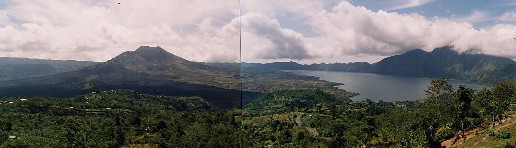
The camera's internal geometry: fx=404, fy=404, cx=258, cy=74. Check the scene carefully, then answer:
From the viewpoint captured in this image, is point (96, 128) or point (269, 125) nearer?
point (96, 128)

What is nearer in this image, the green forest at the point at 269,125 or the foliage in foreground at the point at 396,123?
the foliage in foreground at the point at 396,123

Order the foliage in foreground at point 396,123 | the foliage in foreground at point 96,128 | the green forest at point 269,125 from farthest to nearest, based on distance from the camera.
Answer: the foliage in foreground at point 96,128 → the green forest at point 269,125 → the foliage in foreground at point 396,123

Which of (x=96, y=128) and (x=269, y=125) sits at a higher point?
(x=96, y=128)

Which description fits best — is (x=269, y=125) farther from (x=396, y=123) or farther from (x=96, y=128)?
(x=96, y=128)

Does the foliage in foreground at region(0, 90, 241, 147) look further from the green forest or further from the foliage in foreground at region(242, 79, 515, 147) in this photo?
the foliage in foreground at region(242, 79, 515, 147)

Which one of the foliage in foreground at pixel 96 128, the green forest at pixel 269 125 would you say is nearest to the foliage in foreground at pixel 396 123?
the green forest at pixel 269 125

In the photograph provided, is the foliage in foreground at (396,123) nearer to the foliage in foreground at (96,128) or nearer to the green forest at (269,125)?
the green forest at (269,125)

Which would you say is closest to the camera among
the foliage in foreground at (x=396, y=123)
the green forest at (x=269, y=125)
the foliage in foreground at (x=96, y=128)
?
the foliage in foreground at (x=396, y=123)

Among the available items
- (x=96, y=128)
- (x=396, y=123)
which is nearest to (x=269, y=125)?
(x=396, y=123)

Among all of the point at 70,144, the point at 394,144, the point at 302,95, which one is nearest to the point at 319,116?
the point at 394,144
